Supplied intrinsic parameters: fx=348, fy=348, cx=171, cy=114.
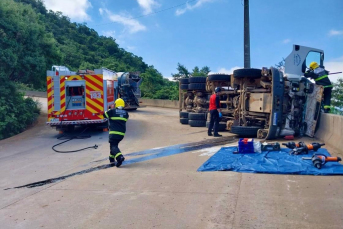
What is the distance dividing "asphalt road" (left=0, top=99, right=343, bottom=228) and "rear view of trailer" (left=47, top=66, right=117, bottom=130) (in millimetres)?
4260

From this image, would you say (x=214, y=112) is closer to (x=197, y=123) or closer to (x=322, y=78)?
(x=197, y=123)

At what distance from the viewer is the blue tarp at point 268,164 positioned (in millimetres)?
→ 6715

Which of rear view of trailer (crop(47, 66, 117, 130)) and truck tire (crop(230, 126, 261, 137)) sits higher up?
rear view of trailer (crop(47, 66, 117, 130))

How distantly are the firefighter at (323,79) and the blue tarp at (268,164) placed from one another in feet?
10.4

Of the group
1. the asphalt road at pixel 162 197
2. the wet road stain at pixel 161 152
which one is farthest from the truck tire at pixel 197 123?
the asphalt road at pixel 162 197

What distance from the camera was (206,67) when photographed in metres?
29.7

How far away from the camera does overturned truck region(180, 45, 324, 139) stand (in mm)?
10305

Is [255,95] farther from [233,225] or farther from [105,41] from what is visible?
[105,41]

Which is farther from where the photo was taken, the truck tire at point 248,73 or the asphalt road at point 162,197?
the truck tire at point 248,73

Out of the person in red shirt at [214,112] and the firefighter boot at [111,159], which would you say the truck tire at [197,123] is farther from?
the firefighter boot at [111,159]

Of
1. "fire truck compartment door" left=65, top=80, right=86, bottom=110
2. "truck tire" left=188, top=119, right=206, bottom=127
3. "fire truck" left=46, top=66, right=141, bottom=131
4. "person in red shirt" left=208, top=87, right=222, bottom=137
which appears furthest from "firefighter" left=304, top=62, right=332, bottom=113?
"fire truck compartment door" left=65, top=80, right=86, bottom=110

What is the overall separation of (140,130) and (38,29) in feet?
22.6

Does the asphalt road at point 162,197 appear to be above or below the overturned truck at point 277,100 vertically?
below

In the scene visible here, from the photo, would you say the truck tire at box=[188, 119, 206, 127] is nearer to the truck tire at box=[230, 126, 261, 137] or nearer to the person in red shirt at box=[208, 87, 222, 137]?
the person in red shirt at box=[208, 87, 222, 137]
